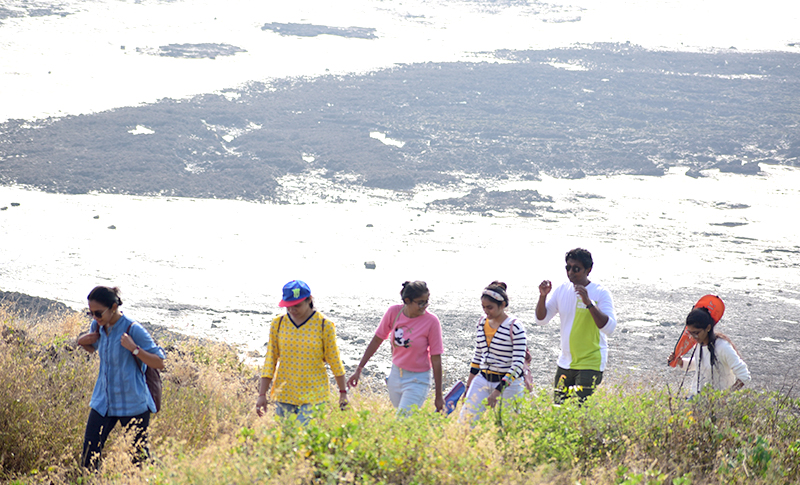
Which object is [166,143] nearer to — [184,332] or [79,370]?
[184,332]

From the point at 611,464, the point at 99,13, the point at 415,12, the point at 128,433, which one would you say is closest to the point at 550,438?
the point at 611,464

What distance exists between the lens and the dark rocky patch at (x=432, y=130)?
81.8 feet

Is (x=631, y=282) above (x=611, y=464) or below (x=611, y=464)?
below

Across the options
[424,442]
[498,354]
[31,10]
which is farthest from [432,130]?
[424,442]

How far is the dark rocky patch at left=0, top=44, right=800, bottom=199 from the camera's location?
24.9 metres

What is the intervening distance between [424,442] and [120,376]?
1834mm

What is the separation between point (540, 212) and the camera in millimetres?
22359

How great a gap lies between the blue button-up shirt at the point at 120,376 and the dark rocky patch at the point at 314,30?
1730 inches

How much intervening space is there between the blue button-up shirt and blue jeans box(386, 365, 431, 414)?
1.56 meters

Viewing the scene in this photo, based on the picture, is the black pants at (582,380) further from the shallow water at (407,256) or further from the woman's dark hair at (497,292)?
the shallow water at (407,256)

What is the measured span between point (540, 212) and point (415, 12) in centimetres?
3461

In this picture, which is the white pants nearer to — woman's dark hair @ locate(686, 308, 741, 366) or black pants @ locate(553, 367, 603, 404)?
black pants @ locate(553, 367, 603, 404)

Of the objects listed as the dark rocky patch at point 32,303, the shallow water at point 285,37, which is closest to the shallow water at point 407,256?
the dark rocky patch at point 32,303

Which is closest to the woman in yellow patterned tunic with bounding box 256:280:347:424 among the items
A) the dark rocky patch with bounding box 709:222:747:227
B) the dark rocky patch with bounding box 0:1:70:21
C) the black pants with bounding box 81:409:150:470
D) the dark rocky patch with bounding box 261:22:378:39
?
the black pants with bounding box 81:409:150:470
